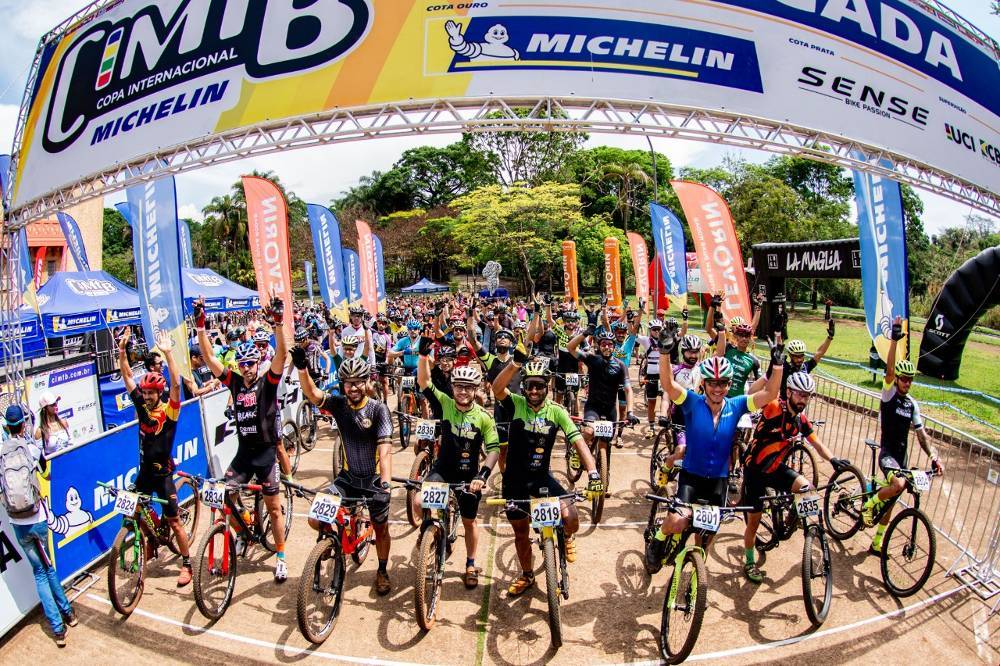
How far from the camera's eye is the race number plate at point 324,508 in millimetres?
4543

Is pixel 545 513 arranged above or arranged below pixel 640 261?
below

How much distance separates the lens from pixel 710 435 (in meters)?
4.82

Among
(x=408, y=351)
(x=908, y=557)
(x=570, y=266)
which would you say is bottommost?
(x=908, y=557)

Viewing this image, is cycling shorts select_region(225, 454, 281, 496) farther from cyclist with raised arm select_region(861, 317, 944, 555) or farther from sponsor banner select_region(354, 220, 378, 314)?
sponsor banner select_region(354, 220, 378, 314)

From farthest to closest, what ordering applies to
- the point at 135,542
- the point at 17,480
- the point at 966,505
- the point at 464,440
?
the point at 966,505, the point at 464,440, the point at 135,542, the point at 17,480

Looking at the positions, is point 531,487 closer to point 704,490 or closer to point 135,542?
point 704,490

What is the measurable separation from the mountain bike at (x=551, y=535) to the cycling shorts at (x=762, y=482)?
193cm

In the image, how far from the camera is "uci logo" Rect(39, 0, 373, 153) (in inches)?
269

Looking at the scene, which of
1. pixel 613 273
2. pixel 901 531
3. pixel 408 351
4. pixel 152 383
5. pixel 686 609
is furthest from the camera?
pixel 613 273

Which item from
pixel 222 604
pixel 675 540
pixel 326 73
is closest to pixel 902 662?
pixel 675 540

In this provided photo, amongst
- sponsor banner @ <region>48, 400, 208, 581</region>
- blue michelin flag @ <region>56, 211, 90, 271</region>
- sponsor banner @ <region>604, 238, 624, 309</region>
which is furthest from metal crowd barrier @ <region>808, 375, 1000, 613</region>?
blue michelin flag @ <region>56, 211, 90, 271</region>

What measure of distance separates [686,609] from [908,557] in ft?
9.71

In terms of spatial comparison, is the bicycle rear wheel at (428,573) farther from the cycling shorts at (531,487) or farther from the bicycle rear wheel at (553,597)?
the bicycle rear wheel at (553,597)

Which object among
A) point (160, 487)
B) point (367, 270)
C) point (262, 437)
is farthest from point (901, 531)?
point (367, 270)
